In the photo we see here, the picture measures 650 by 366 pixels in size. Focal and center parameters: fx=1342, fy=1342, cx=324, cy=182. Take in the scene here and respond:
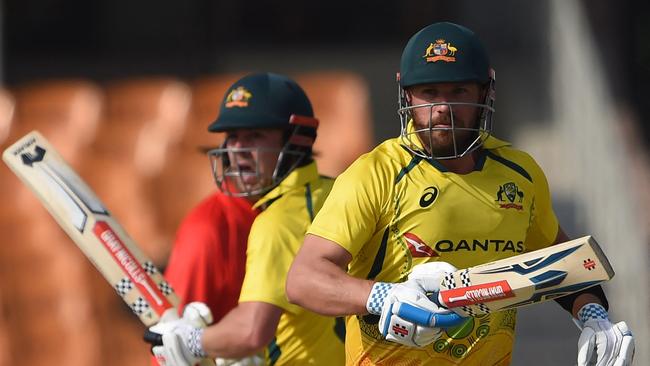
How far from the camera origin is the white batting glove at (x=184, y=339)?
12.5 ft

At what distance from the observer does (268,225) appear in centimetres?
378

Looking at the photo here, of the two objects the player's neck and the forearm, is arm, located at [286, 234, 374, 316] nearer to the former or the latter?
the forearm

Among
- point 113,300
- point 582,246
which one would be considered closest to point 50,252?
point 113,300

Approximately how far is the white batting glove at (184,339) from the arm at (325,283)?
2.64ft

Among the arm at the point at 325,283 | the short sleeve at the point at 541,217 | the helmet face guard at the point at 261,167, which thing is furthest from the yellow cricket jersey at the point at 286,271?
the short sleeve at the point at 541,217

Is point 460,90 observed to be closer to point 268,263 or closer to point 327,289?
point 327,289

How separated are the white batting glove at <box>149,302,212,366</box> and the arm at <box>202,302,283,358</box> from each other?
116mm

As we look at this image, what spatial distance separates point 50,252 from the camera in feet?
25.8

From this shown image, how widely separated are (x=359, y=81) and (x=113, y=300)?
2640 mm

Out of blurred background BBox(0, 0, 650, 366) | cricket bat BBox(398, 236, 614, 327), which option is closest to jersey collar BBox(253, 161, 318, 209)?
cricket bat BBox(398, 236, 614, 327)

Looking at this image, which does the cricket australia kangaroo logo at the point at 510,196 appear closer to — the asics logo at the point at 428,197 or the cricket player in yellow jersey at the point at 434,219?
the cricket player in yellow jersey at the point at 434,219

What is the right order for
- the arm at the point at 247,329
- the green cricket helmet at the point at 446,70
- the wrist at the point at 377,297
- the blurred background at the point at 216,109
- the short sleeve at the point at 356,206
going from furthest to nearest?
the blurred background at the point at 216,109 < the arm at the point at 247,329 < the green cricket helmet at the point at 446,70 < the short sleeve at the point at 356,206 < the wrist at the point at 377,297

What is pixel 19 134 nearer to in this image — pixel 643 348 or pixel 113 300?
pixel 113 300

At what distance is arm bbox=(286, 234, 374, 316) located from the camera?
9.81ft
